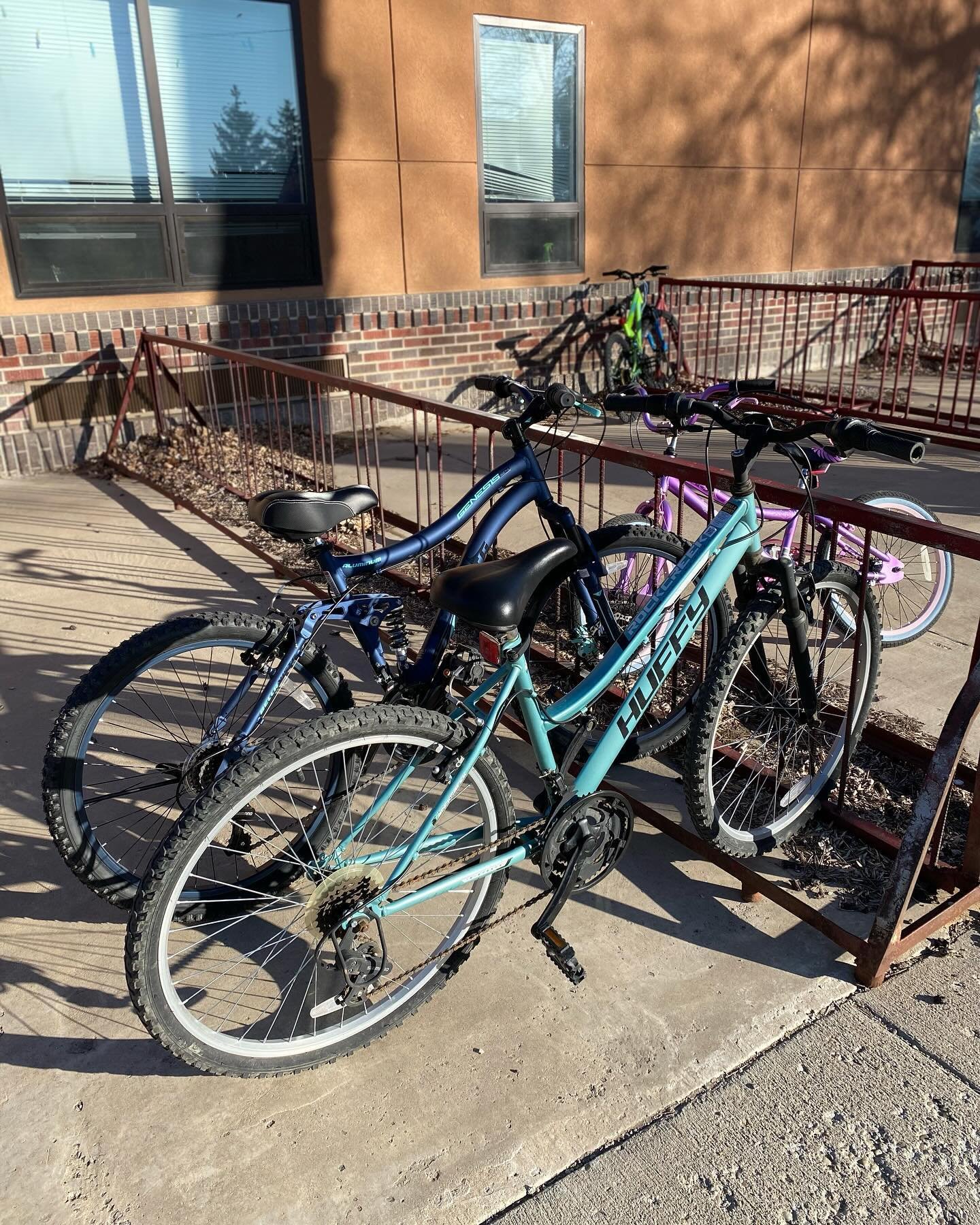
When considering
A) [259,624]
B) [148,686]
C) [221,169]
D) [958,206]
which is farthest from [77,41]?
[958,206]

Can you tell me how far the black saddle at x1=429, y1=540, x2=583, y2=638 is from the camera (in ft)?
7.19

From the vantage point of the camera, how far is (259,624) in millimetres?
2674

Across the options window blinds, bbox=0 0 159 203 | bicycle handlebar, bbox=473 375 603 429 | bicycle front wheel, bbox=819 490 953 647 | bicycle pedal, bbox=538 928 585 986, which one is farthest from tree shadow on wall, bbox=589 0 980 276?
bicycle pedal, bbox=538 928 585 986

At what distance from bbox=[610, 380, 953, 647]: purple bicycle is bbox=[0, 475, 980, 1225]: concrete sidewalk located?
56.0 inches

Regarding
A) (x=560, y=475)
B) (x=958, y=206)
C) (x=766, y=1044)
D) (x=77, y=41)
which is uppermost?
(x=77, y=41)

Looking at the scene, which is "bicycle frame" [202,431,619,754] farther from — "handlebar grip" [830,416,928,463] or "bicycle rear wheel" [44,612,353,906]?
"handlebar grip" [830,416,928,463]

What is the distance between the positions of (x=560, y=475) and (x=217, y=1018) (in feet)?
6.96

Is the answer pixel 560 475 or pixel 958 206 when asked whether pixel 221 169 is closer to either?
pixel 560 475

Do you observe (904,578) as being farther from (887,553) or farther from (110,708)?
(110,708)

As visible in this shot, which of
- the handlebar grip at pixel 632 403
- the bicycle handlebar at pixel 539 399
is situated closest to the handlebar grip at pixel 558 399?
the bicycle handlebar at pixel 539 399

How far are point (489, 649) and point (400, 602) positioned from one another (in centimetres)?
38

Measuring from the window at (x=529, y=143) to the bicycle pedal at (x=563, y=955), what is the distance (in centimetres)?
808

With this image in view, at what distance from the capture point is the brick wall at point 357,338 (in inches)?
294

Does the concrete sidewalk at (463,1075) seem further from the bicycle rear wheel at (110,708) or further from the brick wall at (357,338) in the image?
the brick wall at (357,338)
